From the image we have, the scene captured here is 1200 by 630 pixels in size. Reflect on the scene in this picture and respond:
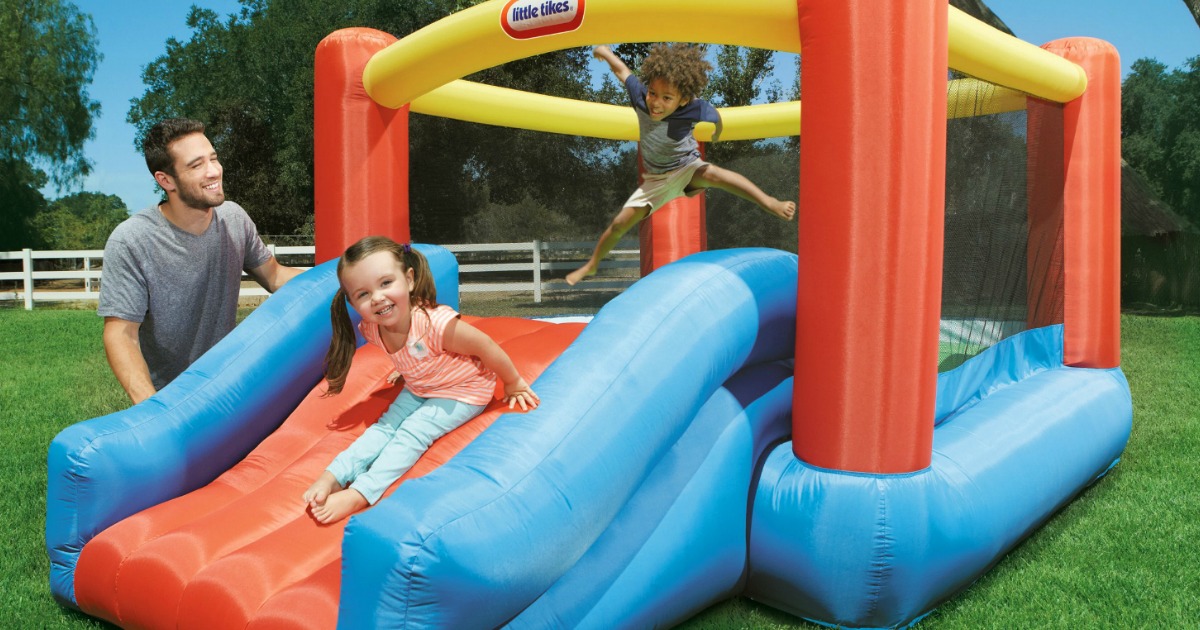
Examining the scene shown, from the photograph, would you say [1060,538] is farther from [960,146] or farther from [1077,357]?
[960,146]

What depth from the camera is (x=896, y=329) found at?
259 cm

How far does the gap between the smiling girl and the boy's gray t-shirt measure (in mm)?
815

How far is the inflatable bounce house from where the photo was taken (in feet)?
6.92

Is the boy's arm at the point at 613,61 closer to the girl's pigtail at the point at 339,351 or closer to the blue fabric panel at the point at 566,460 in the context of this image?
the blue fabric panel at the point at 566,460

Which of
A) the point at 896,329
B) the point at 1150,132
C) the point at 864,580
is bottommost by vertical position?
the point at 864,580

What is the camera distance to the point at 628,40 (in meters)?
3.24

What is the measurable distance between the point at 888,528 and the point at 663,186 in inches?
77.7

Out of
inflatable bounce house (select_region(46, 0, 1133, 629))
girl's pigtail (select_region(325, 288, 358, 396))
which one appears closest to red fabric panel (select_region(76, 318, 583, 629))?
inflatable bounce house (select_region(46, 0, 1133, 629))

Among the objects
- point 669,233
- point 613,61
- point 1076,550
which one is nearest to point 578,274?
point 613,61

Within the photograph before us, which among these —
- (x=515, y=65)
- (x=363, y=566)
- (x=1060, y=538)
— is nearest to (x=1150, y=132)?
(x=515, y=65)

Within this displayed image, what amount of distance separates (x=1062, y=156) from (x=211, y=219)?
12.1 ft

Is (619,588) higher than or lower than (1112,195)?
lower

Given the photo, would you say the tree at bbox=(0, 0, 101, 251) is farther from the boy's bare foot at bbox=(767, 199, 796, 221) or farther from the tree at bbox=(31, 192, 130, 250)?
the boy's bare foot at bbox=(767, 199, 796, 221)

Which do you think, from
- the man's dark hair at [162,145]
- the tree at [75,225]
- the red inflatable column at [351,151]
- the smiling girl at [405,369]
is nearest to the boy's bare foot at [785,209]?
the smiling girl at [405,369]
